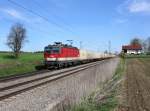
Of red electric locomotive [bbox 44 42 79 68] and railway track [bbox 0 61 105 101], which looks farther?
red electric locomotive [bbox 44 42 79 68]

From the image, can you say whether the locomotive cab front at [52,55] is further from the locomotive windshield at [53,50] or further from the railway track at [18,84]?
the railway track at [18,84]

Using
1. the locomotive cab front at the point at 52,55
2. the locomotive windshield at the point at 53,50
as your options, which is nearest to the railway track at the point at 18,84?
the locomotive cab front at the point at 52,55

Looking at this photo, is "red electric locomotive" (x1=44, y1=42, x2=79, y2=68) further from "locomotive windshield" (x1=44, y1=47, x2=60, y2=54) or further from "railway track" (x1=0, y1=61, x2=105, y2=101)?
"railway track" (x1=0, y1=61, x2=105, y2=101)

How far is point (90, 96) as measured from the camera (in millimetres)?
16844

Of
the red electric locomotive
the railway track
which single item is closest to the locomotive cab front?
the red electric locomotive

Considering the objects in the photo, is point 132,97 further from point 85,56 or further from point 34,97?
point 85,56

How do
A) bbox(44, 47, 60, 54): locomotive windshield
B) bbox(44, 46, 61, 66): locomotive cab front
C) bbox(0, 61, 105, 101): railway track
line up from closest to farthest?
bbox(0, 61, 105, 101): railway track < bbox(44, 46, 61, 66): locomotive cab front < bbox(44, 47, 60, 54): locomotive windshield

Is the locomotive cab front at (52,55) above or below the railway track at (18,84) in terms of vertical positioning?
above

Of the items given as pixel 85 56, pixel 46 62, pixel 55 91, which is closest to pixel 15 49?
pixel 85 56

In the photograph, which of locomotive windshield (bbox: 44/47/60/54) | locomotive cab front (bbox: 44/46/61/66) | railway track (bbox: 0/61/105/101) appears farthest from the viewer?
locomotive windshield (bbox: 44/47/60/54)

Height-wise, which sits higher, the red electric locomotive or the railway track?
the red electric locomotive

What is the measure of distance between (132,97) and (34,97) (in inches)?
196

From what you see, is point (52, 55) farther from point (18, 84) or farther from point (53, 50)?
point (18, 84)

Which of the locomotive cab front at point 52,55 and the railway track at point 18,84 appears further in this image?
the locomotive cab front at point 52,55
